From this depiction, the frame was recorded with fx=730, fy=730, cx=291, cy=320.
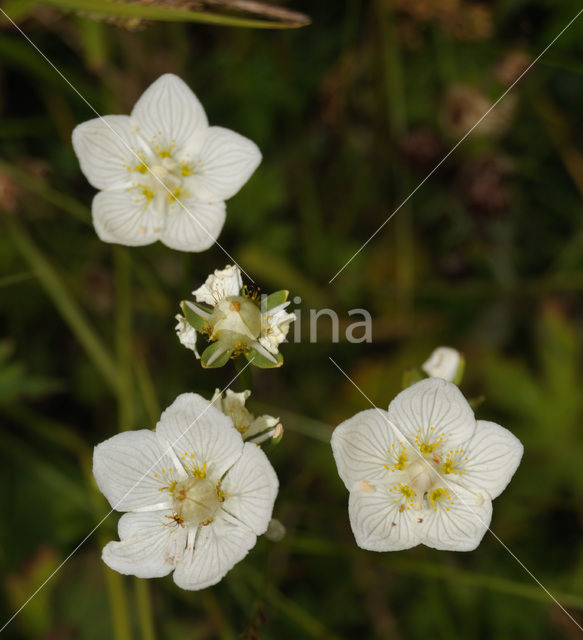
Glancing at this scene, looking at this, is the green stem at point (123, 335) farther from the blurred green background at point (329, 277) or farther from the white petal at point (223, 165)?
the white petal at point (223, 165)

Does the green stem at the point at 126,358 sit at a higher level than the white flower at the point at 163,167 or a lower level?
lower

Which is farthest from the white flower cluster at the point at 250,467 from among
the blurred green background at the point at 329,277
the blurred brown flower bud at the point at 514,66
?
the blurred brown flower bud at the point at 514,66

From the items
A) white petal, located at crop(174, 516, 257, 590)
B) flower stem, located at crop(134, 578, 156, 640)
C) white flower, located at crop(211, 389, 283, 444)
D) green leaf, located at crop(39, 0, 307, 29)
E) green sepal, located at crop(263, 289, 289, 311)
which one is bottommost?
flower stem, located at crop(134, 578, 156, 640)

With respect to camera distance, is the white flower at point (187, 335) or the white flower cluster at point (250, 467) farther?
the white flower at point (187, 335)

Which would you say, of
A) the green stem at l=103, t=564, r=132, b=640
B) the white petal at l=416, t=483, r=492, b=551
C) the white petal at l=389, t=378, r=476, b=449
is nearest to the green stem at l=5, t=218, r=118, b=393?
the green stem at l=103, t=564, r=132, b=640

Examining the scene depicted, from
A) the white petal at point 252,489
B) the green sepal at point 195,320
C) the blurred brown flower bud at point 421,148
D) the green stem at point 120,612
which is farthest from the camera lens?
the blurred brown flower bud at point 421,148

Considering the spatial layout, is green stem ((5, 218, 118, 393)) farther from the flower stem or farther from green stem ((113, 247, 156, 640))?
the flower stem
